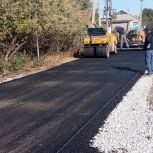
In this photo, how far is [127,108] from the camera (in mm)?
11016

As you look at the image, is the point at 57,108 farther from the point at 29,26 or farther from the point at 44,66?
the point at 44,66

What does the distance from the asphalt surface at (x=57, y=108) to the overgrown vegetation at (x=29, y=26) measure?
3.04 meters

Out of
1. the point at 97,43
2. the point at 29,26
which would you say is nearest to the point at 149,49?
the point at 29,26

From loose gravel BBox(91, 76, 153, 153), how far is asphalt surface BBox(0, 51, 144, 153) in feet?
0.72

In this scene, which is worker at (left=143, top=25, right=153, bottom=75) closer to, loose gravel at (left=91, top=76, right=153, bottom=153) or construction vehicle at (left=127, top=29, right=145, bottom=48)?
loose gravel at (left=91, top=76, right=153, bottom=153)

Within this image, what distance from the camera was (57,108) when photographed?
36.4 ft

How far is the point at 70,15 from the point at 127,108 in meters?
16.3

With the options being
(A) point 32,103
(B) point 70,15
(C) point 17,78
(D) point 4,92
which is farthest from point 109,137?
(B) point 70,15

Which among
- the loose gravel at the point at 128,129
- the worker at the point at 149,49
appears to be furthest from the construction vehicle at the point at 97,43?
the loose gravel at the point at 128,129

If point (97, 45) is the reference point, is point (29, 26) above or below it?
above

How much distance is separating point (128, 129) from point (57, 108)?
2.68 metres

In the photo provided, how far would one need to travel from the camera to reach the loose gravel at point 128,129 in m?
7.66

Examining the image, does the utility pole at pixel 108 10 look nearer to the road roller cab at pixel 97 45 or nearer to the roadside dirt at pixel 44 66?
the road roller cab at pixel 97 45

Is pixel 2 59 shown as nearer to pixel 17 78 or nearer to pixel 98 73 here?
pixel 17 78
